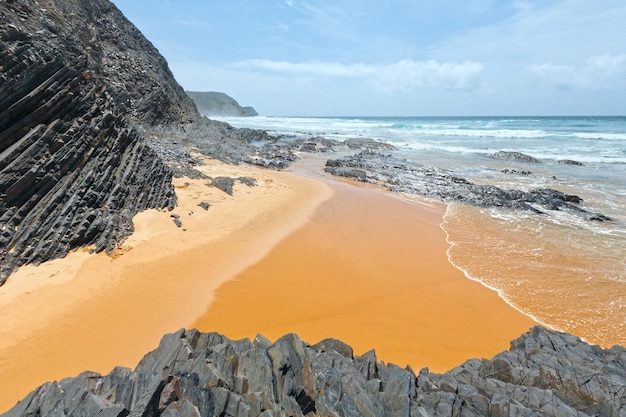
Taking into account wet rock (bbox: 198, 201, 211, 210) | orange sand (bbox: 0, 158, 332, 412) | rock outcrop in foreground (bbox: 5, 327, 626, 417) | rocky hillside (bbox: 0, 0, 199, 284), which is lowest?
orange sand (bbox: 0, 158, 332, 412)

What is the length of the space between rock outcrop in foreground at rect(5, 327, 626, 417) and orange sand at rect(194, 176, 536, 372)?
173 centimetres

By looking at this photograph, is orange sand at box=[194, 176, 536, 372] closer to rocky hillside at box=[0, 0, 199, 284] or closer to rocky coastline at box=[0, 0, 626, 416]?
rocky coastline at box=[0, 0, 626, 416]

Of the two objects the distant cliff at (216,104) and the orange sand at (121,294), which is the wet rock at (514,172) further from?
the distant cliff at (216,104)

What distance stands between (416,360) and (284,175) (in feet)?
63.7

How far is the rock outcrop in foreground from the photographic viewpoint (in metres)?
4.04

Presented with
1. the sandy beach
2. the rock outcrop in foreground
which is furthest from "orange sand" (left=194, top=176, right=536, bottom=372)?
the rock outcrop in foreground

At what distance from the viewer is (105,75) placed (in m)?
29.1

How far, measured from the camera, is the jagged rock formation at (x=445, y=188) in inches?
715

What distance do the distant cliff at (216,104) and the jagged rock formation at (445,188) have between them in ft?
469

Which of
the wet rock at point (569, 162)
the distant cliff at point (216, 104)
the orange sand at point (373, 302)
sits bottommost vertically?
the wet rock at point (569, 162)

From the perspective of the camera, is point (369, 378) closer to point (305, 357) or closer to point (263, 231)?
point (305, 357)

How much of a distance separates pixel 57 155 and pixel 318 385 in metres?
10.3

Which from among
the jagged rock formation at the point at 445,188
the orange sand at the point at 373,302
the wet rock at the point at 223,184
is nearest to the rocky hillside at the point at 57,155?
the wet rock at the point at 223,184

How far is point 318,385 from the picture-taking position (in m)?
4.71
